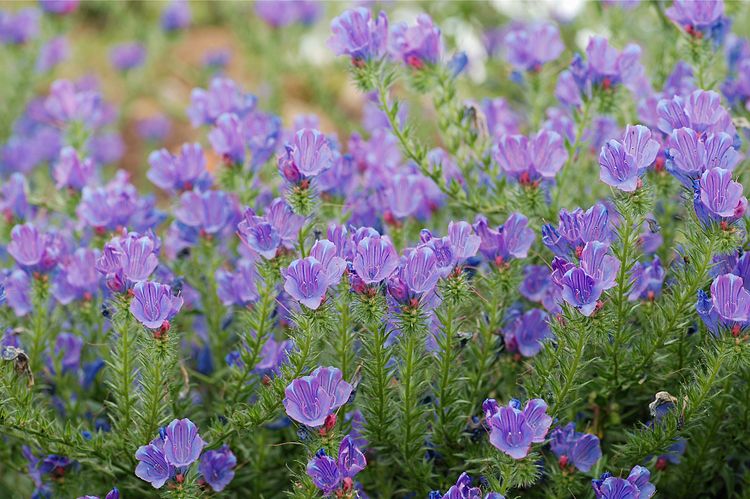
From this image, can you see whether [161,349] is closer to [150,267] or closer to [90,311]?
[150,267]

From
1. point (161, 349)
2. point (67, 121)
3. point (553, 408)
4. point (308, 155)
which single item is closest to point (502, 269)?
point (553, 408)

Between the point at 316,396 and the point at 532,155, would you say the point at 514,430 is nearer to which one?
the point at 316,396

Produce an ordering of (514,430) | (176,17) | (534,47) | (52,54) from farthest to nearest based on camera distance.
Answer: (176,17) → (52,54) → (534,47) → (514,430)

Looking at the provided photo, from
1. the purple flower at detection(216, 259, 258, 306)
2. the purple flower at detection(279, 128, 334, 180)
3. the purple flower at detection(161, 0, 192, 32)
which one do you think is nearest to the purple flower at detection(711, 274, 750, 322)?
the purple flower at detection(279, 128, 334, 180)

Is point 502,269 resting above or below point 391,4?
above

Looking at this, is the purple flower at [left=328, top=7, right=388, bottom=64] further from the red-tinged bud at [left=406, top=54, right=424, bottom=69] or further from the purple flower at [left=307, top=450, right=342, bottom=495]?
the purple flower at [left=307, top=450, right=342, bottom=495]

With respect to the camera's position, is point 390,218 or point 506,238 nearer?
point 506,238

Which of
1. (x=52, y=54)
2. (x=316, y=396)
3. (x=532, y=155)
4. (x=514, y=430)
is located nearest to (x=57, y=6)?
(x=52, y=54)
